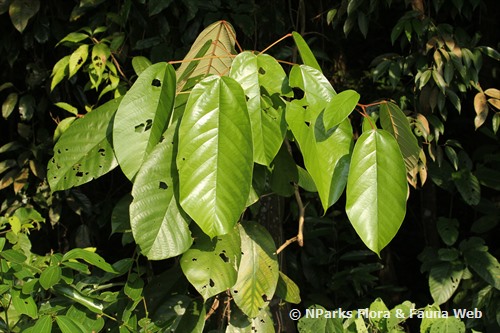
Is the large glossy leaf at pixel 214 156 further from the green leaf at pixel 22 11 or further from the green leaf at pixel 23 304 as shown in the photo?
the green leaf at pixel 22 11

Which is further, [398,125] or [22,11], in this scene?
[22,11]

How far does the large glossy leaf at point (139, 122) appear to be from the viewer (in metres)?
0.89

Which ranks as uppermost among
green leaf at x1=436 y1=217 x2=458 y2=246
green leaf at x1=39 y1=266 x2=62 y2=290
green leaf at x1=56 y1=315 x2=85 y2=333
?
green leaf at x1=39 y1=266 x2=62 y2=290

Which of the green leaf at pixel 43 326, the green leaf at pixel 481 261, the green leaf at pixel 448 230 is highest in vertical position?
the green leaf at pixel 43 326

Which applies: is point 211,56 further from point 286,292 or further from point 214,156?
point 286,292

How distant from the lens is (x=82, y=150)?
1.00 meters

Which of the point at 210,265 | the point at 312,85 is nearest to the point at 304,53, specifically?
the point at 312,85

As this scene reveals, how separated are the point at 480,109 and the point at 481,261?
548 mm

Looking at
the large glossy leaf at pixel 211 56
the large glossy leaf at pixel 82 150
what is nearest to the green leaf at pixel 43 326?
the large glossy leaf at pixel 82 150

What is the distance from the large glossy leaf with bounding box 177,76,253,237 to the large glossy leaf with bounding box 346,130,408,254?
A: 146mm

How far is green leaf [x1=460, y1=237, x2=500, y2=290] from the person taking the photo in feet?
6.78

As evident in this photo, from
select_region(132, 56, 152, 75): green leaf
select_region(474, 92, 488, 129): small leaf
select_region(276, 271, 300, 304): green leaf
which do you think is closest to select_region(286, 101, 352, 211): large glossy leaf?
select_region(276, 271, 300, 304): green leaf

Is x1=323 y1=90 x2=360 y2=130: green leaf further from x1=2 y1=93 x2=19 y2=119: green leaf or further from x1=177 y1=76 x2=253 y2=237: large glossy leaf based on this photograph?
x1=2 y1=93 x2=19 y2=119: green leaf

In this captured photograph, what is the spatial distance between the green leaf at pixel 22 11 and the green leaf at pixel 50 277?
1.23m
